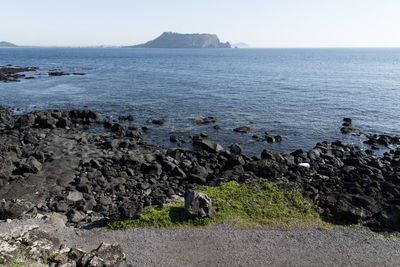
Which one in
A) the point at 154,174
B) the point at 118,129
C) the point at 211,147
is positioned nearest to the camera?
the point at 154,174

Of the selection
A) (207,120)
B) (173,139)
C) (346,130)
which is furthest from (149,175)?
(346,130)

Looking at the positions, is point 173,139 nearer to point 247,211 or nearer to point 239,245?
point 247,211

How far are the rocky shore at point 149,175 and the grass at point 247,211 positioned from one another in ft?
2.92

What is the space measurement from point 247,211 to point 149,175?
9.51 meters

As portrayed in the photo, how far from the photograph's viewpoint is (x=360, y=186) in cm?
2212

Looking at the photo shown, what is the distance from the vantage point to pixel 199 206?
662 inches

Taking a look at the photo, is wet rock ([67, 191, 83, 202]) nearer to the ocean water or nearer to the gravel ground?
the gravel ground

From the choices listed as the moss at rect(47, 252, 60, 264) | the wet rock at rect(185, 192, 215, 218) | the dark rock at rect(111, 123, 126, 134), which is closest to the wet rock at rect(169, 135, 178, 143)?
the dark rock at rect(111, 123, 126, 134)

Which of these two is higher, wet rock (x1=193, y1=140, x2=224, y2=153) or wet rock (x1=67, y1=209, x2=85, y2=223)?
wet rock (x1=193, y1=140, x2=224, y2=153)

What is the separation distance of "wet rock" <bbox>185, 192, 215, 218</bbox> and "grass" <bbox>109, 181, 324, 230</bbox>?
0.31 meters

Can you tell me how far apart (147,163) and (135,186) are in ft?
12.7

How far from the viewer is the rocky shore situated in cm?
1788

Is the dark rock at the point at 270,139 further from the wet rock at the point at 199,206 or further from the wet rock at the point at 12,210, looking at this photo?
the wet rock at the point at 12,210

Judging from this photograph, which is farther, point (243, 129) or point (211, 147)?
point (243, 129)
